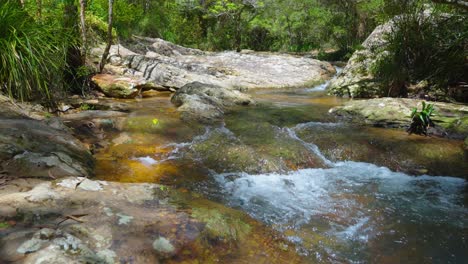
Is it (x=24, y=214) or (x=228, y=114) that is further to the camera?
(x=228, y=114)

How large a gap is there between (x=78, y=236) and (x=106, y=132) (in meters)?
3.36

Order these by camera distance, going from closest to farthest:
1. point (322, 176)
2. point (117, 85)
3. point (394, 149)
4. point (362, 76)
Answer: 1. point (322, 176)
2. point (394, 149)
3. point (117, 85)
4. point (362, 76)

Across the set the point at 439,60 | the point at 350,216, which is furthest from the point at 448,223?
the point at 439,60

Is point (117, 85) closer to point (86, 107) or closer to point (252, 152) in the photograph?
point (86, 107)

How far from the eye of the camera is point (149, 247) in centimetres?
216

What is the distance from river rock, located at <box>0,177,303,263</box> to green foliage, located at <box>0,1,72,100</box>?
234 cm

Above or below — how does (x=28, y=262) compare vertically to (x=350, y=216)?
above

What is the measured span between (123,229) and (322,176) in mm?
2863

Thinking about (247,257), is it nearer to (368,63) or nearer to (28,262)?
(28,262)

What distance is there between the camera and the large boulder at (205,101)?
6.67 meters

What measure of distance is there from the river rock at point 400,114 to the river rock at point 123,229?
4475mm

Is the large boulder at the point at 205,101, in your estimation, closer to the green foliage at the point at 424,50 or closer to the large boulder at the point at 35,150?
the large boulder at the point at 35,150

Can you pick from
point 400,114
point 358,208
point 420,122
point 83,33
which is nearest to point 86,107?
point 83,33

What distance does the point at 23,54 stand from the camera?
4.45 metres
